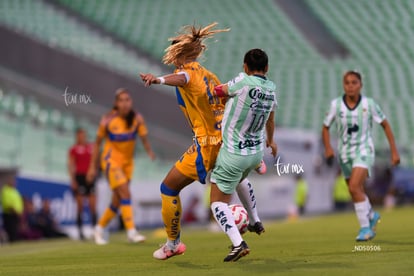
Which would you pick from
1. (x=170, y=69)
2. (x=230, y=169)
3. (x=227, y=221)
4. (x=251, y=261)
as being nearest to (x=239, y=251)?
(x=227, y=221)

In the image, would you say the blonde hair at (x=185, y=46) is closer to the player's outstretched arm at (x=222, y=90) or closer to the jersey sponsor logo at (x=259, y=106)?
the player's outstretched arm at (x=222, y=90)

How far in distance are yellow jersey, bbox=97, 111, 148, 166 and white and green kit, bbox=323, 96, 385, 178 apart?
3.32 metres

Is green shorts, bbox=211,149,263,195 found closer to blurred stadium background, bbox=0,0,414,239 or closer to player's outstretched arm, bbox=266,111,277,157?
player's outstretched arm, bbox=266,111,277,157

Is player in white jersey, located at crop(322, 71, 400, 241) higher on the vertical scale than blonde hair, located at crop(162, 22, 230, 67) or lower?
lower

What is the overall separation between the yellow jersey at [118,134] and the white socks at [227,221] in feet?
17.7

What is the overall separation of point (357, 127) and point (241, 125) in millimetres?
3353

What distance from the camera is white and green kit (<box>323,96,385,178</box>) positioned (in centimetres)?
1130

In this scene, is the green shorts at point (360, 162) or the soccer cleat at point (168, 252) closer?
the soccer cleat at point (168, 252)

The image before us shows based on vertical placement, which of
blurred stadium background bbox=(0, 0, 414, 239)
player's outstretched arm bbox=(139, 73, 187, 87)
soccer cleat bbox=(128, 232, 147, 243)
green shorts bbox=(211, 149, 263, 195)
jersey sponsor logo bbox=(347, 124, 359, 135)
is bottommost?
soccer cleat bbox=(128, 232, 147, 243)

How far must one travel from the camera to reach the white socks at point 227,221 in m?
8.21

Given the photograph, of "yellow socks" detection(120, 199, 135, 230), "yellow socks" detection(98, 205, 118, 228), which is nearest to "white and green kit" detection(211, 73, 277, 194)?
"yellow socks" detection(120, 199, 135, 230)

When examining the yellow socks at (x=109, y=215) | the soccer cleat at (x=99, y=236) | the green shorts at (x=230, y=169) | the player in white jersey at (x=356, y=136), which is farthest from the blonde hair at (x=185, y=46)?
the soccer cleat at (x=99, y=236)

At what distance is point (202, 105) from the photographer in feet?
28.5

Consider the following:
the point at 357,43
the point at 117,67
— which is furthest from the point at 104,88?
the point at 357,43
